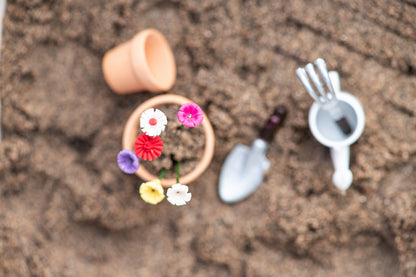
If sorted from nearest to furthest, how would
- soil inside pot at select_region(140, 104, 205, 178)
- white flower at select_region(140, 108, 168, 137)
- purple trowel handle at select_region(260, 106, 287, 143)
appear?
1. white flower at select_region(140, 108, 168, 137)
2. soil inside pot at select_region(140, 104, 205, 178)
3. purple trowel handle at select_region(260, 106, 287, 143)

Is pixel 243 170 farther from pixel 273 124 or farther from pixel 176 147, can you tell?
pixel 176 147

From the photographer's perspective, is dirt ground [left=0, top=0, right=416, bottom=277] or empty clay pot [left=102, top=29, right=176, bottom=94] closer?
empty clay pot [left=102, top=29, right=176, bottom=94]

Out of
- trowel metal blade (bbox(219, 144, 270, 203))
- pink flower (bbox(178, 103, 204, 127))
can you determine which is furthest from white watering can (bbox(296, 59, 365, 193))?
pink flower (bbox(178, 103, 204, 127))

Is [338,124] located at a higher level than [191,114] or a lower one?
higher

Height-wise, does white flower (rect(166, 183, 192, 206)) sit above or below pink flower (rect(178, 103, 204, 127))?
below

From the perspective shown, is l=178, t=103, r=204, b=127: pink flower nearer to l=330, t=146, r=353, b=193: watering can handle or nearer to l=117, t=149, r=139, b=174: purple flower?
l=117, t=149, r=139, b=174: purple flower

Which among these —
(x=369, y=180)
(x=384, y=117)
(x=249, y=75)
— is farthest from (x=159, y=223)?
(x=384, y=117)

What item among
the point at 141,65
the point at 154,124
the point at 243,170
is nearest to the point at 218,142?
the point at 243,170

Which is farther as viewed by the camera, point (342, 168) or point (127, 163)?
point (342, 168)
